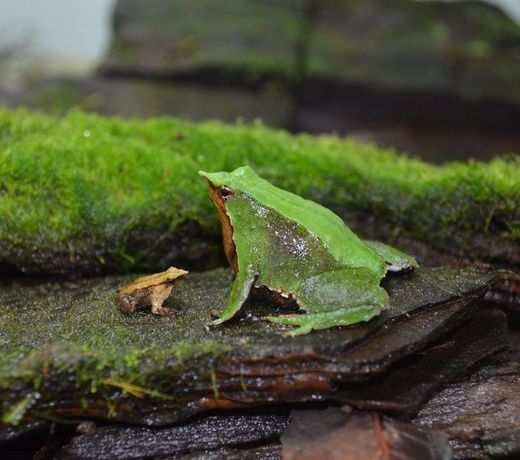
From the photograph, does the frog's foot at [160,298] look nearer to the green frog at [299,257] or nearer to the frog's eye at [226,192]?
the green frog at [299,257]

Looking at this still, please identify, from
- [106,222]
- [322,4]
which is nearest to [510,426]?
[106,222]

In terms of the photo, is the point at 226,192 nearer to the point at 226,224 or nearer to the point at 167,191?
the point at 226,224

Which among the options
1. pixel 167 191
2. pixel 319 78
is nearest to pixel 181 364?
pixel 167 191

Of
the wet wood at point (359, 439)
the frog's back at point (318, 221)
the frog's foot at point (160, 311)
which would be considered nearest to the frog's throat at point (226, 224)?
the frog's back at point (318, 221)

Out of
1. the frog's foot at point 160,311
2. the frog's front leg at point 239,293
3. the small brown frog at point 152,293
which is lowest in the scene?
the frog's foot at point 160,311

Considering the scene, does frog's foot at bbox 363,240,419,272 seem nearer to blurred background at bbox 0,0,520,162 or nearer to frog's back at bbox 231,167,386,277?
frog's back at bbox 231,167,386,277

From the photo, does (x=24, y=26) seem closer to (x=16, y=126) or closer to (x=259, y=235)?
(x=16, y=126)
